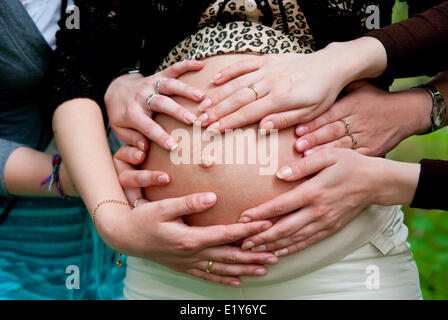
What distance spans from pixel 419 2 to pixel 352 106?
36 centimetres

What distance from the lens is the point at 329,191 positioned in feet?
2.85

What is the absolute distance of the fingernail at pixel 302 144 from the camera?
2.99ft

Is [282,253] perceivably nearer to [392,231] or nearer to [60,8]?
[392,231]

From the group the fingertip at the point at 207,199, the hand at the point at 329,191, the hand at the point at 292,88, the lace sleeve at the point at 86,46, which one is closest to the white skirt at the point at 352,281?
the hand at the point at 329,191

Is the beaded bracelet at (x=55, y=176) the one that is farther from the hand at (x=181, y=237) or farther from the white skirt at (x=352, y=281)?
the white skirt at (x=352, y=281)

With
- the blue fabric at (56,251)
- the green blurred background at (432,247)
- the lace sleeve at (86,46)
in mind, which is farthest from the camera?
the green blurred background at (432,247)

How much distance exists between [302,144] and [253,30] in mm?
326

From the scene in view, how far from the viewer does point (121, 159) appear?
3.63 feet

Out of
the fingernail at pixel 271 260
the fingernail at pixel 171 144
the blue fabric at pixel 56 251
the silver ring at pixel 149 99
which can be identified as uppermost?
the silver ring at pixel 149 99

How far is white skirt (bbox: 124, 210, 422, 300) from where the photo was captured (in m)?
1.01

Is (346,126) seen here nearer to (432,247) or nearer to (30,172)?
(30,172)

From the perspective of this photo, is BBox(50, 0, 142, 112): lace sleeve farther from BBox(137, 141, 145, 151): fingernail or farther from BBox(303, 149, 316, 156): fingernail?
BBox(303, 149, 316, 156): fingernail

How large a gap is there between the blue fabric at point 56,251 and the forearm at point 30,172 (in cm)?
16
